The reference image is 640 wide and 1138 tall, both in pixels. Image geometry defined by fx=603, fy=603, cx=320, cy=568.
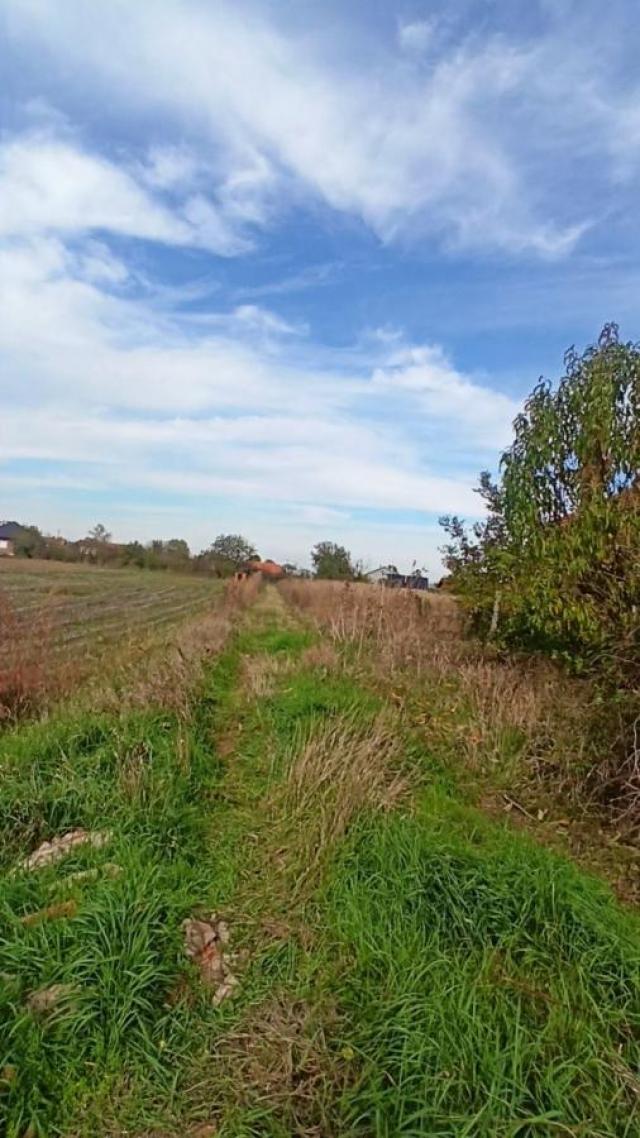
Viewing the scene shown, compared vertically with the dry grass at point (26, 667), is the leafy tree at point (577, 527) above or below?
above

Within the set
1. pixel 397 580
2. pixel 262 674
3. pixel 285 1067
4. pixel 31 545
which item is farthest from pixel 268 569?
pixel 285 1067

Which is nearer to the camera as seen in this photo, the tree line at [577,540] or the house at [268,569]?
the tree line at [577,540]

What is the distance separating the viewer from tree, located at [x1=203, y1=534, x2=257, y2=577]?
74812 millimetres

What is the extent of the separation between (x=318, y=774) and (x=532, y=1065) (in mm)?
2393

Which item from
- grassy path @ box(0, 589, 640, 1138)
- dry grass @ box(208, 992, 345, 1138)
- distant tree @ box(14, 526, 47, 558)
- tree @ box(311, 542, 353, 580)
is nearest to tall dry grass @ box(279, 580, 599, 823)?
grassy path @ box(0, 589, 640, 1138)

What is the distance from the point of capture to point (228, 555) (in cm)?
8544

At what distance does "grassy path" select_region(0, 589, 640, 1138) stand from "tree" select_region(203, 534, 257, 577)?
224 feet

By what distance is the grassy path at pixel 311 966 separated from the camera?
2.31 m

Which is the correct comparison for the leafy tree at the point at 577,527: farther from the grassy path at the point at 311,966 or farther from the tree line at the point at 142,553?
the tree line at the point at 142,553

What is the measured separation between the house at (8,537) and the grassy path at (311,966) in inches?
2649

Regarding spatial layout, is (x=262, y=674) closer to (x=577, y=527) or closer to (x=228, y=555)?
(x=577, y=527)

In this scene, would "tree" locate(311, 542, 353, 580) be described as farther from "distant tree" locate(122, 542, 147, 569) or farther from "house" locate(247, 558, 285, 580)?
"distant tree" locate(122, 542, 147, 569)

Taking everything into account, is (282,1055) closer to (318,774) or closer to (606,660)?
(318,774)

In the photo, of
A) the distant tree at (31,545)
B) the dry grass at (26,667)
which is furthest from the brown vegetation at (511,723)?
the distant tree at (31,545)
